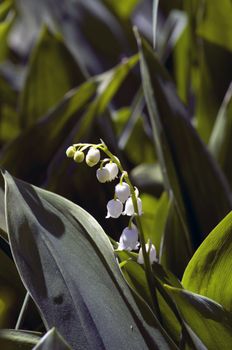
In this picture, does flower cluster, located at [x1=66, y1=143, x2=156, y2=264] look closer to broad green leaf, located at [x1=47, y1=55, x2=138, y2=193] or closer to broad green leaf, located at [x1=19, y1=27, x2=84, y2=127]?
broad green leaf, located at [x1=47, y1=55, x2=138, y2=193]

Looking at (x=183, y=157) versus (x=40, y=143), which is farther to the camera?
(x=40, y=143)

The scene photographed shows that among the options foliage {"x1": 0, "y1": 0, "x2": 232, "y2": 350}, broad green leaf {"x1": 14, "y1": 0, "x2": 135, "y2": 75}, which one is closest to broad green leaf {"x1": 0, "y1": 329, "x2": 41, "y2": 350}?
foliage {"x1": 0, "y1": 0, "x2": 232, "y2": 350}

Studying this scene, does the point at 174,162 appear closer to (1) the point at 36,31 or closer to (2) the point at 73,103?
(2) the point at 73,103

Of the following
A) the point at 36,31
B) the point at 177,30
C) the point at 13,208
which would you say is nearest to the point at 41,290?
the point at 13,208

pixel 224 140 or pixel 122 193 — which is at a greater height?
pixel 122 193

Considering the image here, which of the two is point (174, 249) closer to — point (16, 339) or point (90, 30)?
point (16, 339)

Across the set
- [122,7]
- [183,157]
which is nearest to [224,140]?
[183,157]
